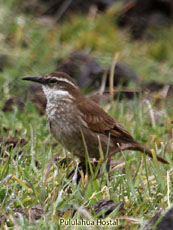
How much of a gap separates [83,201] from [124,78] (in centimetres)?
522

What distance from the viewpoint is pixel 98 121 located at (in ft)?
18.6

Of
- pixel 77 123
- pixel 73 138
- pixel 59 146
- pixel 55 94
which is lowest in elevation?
pixel 59 146

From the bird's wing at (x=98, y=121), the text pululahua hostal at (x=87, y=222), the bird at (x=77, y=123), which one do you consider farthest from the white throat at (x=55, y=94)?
the text pululahua hostal at (x=87, y=222)

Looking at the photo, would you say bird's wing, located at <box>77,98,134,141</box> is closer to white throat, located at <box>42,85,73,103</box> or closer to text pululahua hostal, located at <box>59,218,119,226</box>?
white throat, located at <box>42,85,73,103</box>

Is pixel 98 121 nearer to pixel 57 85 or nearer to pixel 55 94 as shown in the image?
pixel 55 94

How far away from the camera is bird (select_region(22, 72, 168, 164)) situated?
532cm

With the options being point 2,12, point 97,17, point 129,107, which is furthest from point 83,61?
point 97,17

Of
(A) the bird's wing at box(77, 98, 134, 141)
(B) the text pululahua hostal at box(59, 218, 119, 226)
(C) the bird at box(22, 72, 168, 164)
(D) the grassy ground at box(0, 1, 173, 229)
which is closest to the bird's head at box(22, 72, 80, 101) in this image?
(C) the bird at box(22, 72, 168, 164)

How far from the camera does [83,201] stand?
4121 millimetres

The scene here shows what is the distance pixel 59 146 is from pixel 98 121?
0.84 m

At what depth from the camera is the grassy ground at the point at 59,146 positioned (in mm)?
4094

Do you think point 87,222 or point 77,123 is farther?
point 77,123

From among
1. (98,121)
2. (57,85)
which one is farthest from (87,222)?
(57,85)

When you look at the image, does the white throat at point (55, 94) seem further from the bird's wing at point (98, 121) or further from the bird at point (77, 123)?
the bird's wing at point (98, 121)
